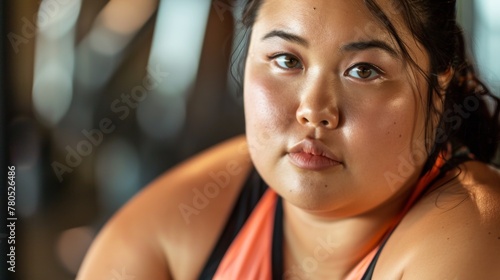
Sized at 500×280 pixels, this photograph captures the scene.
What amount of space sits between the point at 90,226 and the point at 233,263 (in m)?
0.43

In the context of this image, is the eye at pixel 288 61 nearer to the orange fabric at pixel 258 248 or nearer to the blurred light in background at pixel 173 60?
the orange fabric at pixel 258 248

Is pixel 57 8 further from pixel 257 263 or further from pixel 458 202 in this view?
pixel 458 202

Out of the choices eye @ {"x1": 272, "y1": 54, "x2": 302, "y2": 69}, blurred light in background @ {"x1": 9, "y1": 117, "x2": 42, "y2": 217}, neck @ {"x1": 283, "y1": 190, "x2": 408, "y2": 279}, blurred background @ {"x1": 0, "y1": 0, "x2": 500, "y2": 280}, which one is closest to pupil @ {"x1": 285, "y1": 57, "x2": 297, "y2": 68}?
eye @ {"x1": 272, "y1": 54, "x2": 302, "y2": 69}

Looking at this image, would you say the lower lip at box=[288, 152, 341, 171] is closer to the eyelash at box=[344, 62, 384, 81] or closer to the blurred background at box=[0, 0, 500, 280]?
Result: the eyelash at box=[344, 62, 384, 81]

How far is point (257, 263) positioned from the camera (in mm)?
706

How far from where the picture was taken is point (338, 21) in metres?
0.61

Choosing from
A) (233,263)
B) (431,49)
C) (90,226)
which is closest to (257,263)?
(233,263)

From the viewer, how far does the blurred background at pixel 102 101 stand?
971mm

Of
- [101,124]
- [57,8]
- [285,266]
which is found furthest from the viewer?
[101,124]

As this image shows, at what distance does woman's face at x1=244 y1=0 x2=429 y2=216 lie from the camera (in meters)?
0.61

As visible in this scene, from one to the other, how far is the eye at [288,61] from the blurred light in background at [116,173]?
20.9 inches

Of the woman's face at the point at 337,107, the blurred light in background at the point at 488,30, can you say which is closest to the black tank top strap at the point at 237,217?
the woman's face at the point at 337,107

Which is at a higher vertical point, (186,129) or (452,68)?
(452,68)

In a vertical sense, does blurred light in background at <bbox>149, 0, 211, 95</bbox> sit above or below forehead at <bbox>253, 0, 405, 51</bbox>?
below
